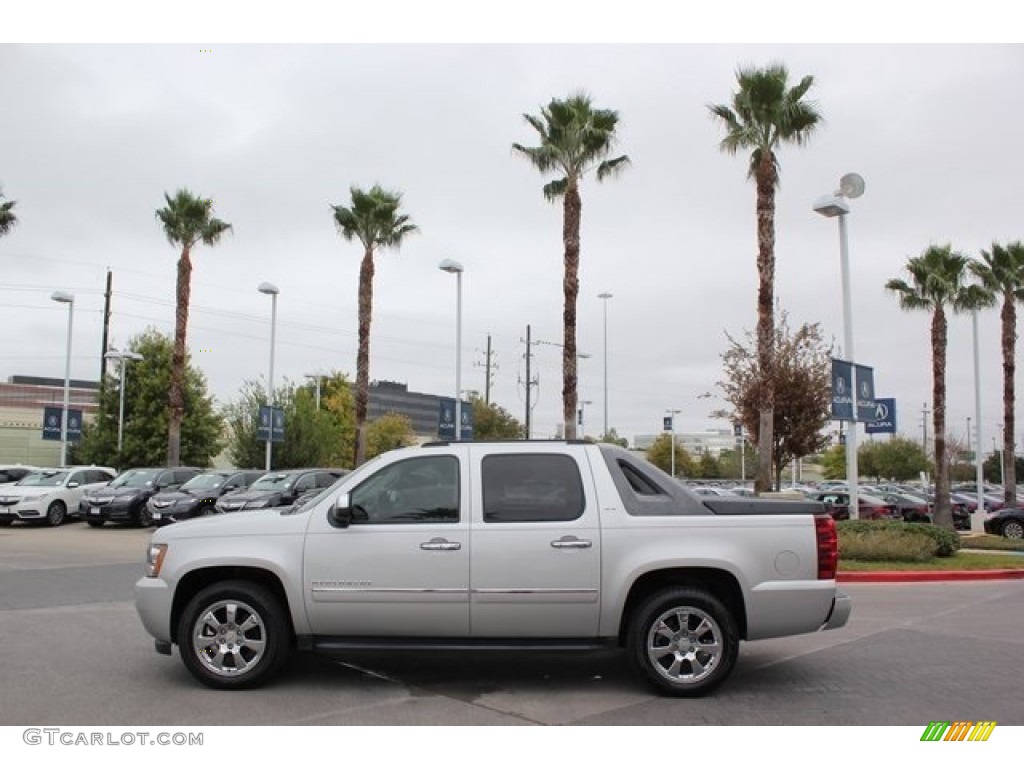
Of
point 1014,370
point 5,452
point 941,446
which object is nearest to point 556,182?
point 941,446

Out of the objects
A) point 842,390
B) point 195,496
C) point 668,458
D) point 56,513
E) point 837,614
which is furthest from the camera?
point 668,458

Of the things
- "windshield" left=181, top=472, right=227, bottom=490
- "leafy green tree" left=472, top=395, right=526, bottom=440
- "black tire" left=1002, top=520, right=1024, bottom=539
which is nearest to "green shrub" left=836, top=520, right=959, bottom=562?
"black tire" left=1002, top=520, right=1024, bottom=539

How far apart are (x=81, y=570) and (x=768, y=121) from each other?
17.6 m

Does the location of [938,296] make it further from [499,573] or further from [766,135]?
[499,573]

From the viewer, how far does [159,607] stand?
22.8ft

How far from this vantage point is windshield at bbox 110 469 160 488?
86.9 feet

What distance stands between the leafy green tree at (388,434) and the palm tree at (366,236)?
35.5m

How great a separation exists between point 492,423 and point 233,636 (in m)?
59.4

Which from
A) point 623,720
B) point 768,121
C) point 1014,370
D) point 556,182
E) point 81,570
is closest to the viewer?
point 623,720

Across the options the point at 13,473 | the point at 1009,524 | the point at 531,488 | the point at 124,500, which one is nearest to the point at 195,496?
the point at 124,500

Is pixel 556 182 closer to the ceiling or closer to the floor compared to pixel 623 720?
closer to the ceiling

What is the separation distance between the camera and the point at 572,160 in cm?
2742

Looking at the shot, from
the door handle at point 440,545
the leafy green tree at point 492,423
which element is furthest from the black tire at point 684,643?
the leafy green tree at point 492,423

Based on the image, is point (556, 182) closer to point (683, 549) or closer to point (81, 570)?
point (81, 570)
